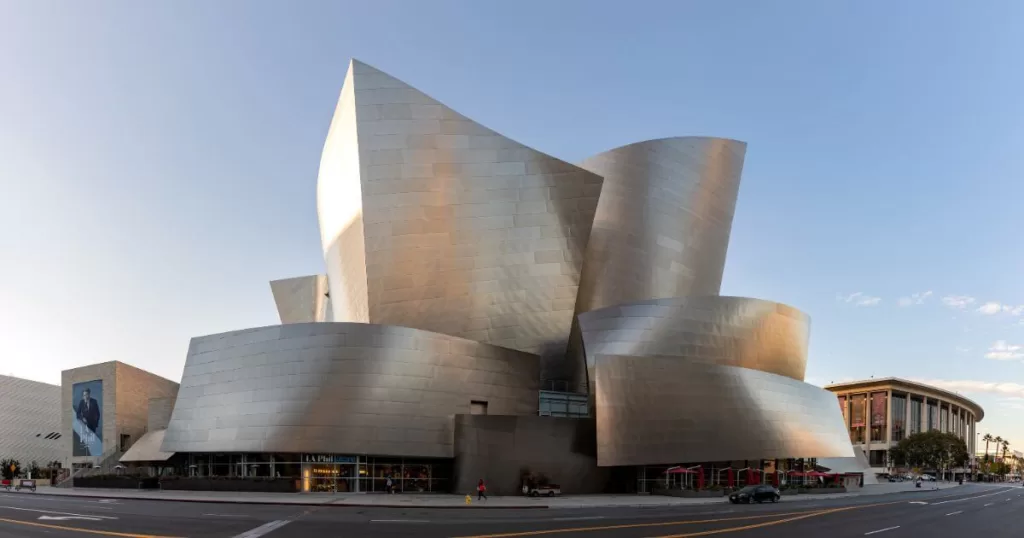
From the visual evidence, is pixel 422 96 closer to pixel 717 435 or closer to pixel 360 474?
pixel 360 474

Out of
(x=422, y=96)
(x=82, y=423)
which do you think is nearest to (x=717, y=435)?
(x=422, y=96)

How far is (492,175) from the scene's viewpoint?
42719 mm

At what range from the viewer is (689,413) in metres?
39.3

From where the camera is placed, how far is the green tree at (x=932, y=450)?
97.7m

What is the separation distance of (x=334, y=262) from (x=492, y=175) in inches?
588

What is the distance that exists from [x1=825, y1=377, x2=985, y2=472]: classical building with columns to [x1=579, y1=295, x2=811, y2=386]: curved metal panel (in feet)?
306

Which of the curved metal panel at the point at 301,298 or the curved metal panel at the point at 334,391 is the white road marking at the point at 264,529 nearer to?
the curved metal panel at the point at 334,391

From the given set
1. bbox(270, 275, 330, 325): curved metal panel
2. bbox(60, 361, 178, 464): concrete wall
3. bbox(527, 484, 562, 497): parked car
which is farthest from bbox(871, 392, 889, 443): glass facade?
bbox(60, 361, 178, 464): concrete wall

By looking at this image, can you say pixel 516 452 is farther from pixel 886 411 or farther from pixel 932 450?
pixel 886 411

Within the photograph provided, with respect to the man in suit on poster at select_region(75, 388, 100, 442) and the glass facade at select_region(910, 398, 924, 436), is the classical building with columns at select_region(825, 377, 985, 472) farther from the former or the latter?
the man in suit on poster at select_region(75, 388, 100, 442)

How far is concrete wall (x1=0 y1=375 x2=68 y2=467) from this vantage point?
8569cm

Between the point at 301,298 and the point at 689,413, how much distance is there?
1623 inches

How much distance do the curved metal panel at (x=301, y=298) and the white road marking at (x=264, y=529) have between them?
150ft

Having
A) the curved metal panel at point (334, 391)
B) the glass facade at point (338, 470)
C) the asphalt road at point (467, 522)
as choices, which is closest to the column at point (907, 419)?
the asphalt road at point (467, 522)
